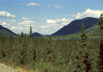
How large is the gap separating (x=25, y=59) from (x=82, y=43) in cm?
3922

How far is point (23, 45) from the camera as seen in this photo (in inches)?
2746

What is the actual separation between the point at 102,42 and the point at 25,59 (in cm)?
4525

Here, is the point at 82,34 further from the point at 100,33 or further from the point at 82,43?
the point at 100,33

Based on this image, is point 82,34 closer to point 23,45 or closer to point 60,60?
point 23,45

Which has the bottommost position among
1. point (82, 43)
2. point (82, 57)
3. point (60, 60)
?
point (60, 60)

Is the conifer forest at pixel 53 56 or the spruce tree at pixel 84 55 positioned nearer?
the conifer forest at pixel 53 56

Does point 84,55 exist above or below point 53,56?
above

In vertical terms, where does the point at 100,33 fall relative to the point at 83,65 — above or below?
above

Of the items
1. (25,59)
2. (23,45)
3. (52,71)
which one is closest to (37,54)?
(25,59)

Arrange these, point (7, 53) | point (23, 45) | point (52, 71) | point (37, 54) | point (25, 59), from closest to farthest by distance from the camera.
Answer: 1. point (52, 71)
2. point (23, 45)
3. point (25, 59)
4. point (37, 54)
5. point (7, 53)

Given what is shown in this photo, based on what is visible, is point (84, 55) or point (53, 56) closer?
point (84, 55)

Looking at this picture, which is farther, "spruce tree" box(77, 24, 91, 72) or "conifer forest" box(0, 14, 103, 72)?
"spruce tree" box(77, 24, 91, 72)

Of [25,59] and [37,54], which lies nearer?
[25,59]

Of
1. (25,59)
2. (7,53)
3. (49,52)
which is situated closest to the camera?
(25,59)
